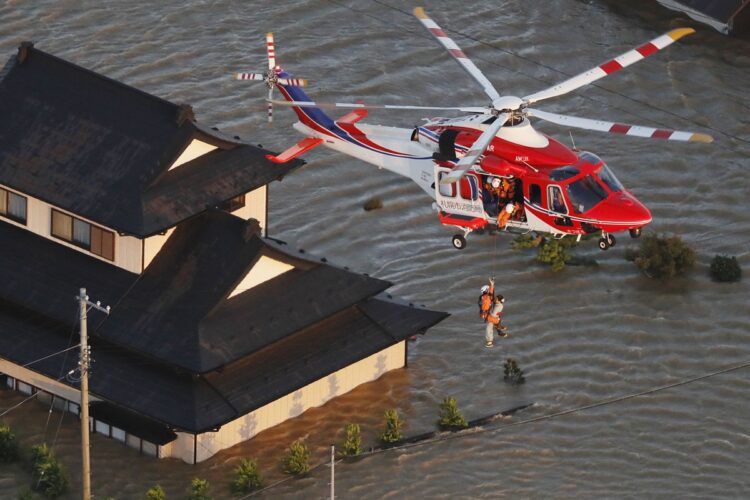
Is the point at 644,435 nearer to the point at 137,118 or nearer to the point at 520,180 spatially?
the point at 520,180

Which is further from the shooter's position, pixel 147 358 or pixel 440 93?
pixel 440 93

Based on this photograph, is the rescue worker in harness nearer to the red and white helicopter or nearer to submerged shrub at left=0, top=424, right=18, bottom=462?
the red and white helicopter

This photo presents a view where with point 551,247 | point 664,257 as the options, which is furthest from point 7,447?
point 664,257

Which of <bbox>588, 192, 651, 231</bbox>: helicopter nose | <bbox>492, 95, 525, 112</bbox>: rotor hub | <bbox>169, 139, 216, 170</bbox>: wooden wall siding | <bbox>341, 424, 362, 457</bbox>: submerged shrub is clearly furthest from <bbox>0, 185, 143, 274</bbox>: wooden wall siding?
<bbox>588, 192, 651, 231</bbox>: helicopter nose

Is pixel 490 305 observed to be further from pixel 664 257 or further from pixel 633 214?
pixel 664 257

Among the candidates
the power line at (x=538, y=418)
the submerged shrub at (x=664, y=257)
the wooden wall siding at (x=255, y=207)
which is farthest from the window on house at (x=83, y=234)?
the submerged shrub at (x=664, y=257)

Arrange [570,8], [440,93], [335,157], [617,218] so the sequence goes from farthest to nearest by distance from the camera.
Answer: [570,8] < [440,93] < [335,157] < [617,218]

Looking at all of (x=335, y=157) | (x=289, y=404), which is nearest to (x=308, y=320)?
(x=289, y=404)
